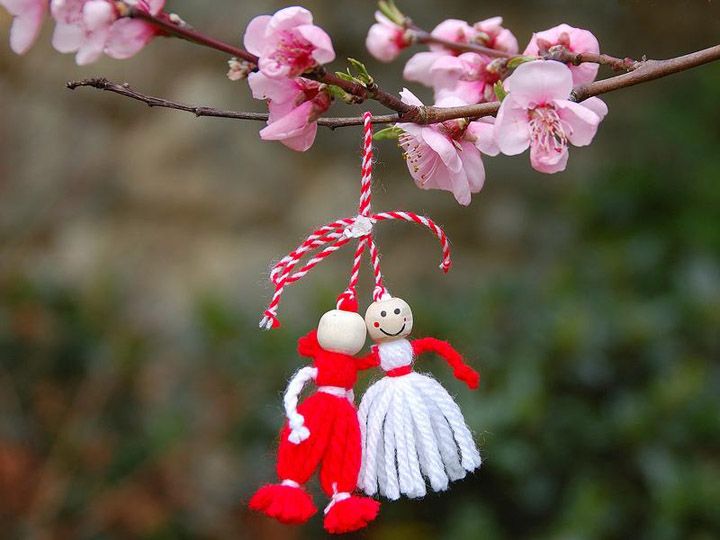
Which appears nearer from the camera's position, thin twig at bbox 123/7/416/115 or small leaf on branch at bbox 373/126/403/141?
thin twig at bbox 123/7/416/115

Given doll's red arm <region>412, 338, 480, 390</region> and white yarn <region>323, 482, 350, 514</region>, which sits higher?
doll's red arm <region>412, 338, 480, 390</region>

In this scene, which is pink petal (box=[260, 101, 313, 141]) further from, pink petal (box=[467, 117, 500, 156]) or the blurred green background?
the blurred green background

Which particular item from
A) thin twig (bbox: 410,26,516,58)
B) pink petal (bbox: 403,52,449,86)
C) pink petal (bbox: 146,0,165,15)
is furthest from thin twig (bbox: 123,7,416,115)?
pink petal (bbox: 403,52,449,86)

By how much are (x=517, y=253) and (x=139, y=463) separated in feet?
3.86

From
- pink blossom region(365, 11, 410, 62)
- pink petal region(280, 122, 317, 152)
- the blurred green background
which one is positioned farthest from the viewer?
the blurred green background

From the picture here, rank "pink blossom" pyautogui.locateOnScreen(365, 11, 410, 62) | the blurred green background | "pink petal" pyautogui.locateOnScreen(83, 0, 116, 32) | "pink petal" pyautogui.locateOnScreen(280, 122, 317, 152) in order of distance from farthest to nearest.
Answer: the blurred green background, "pink blossom" pyautogui.locateOnScreen(365, 11, 410, 62), "pink petal" pyautogui.locateOnScreen(280, 122, 317, 152), "pink petal" pyautogui.locateOnScreen(83, 0, 116, 32)

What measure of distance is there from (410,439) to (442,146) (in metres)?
0.24

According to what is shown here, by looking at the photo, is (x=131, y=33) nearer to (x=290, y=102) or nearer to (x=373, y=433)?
(x=290, y=102)

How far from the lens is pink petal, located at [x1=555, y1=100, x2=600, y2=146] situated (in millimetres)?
667

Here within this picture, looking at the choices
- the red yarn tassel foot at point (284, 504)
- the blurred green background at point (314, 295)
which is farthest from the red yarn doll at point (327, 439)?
the blurred green background at point (314, 295)

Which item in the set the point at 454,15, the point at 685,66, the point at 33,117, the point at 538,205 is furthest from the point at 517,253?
the point at 685,66

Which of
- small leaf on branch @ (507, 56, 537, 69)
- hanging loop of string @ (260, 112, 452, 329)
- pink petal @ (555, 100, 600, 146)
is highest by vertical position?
small leaf on branch @ (507, 56, 537, 69)

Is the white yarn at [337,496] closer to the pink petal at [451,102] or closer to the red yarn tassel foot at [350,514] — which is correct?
the red yarn tassel foot at [350,514]

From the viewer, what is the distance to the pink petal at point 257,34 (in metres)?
0.63
